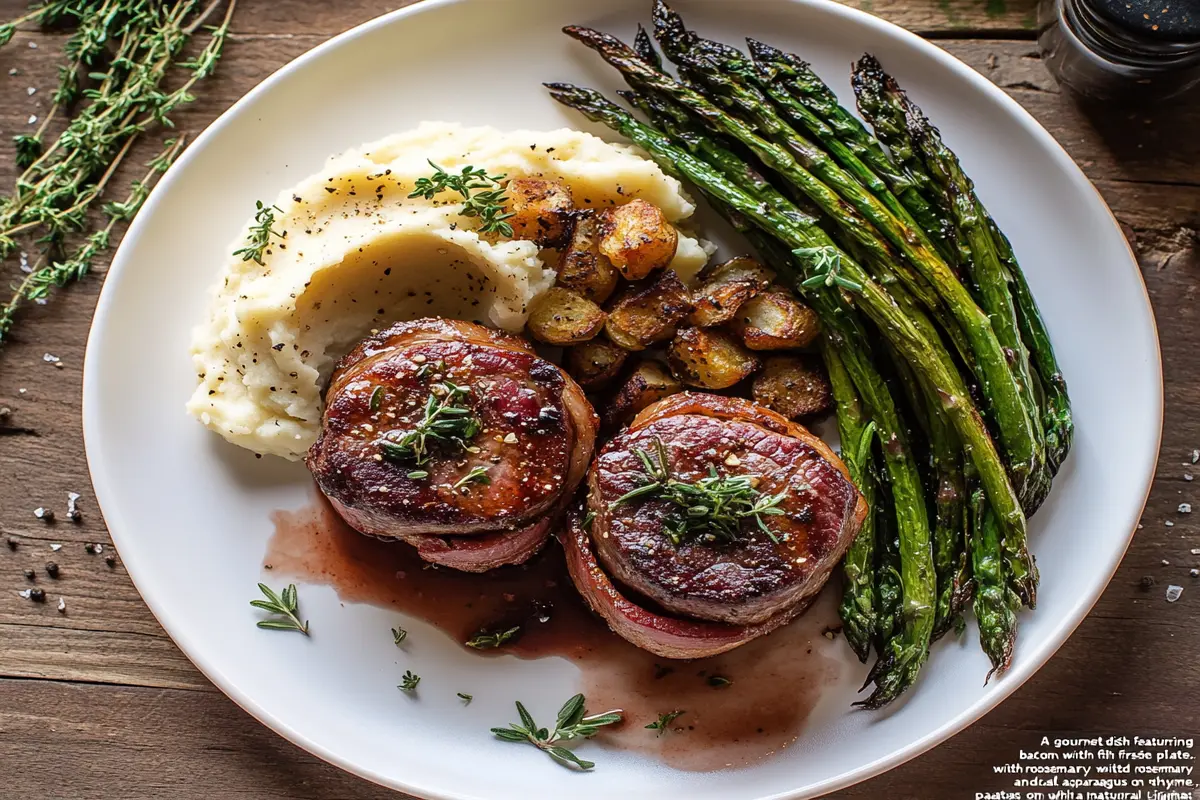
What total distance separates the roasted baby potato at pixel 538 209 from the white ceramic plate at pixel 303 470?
0.52 meters

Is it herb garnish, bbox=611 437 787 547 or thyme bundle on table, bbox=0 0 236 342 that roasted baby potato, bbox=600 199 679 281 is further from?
thyme bundle on table, bbox=0 0 236 342

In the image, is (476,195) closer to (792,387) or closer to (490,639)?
(792,387)

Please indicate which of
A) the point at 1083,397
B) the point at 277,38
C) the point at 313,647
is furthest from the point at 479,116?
the point at 1083,397

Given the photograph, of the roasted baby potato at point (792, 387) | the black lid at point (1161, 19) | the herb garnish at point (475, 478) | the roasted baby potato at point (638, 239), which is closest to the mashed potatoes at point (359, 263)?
the roasted baby potato at point (638, 239)

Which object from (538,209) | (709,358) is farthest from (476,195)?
(709,358)

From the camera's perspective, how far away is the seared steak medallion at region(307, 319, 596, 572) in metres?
3.18

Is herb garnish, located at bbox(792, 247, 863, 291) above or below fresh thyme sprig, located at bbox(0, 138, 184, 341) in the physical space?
above

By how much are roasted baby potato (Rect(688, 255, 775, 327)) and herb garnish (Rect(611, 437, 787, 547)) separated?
2.27 ft

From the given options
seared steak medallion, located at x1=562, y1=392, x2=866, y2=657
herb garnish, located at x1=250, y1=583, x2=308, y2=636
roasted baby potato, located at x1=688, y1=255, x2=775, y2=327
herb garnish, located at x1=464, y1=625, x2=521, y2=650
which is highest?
roasted baby potato, located at x1=688, y1=255, x2=775, y2=327

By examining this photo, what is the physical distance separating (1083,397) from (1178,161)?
1.24 m

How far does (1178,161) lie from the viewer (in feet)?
13.0

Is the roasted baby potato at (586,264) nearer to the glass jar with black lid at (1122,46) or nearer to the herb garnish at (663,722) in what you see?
the herb garnish at (663,722)

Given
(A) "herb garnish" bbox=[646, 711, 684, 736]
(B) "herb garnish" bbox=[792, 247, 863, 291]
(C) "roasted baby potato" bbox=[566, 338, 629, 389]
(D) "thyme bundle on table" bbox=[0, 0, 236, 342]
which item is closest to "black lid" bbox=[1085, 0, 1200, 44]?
(B) "herb garnish" bbox=[792, 247, 863, 291]

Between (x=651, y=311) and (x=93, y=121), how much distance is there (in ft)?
8.89
